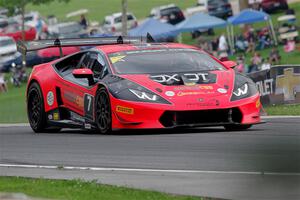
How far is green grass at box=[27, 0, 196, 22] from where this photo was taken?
248 feet

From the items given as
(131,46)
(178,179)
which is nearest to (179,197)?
(178,179)

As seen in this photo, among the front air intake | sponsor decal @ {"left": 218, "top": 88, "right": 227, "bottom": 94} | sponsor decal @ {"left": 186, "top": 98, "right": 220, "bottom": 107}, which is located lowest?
the front air intake

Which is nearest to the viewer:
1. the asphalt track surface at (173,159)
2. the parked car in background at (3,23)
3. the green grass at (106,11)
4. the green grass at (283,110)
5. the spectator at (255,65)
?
the asphalt track surface at (173,159)

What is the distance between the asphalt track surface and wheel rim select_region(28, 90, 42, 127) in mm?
867

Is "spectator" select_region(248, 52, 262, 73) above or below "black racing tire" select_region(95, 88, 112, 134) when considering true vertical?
below

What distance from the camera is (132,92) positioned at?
12.3m

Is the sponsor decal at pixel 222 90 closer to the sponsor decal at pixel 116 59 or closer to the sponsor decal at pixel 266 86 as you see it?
the sponsor decal at pixel 116 59

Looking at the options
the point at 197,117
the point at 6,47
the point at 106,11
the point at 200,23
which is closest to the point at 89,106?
the point at 197,117

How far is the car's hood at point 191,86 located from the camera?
12195 millimetres

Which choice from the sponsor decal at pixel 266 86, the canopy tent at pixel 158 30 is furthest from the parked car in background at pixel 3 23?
the sponsor decal at pixel 266 86

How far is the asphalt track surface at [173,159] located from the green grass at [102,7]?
60.8 meters

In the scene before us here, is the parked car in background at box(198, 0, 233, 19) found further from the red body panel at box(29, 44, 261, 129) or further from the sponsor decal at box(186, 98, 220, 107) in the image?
the sponsor decal at box(186, 98, 220, 107)

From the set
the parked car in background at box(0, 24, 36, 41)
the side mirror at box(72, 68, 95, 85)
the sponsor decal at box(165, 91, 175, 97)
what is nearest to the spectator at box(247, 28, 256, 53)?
the parked car in background at box(0, 24, 36, 41)

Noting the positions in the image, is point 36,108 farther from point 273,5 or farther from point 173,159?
point 273,5
